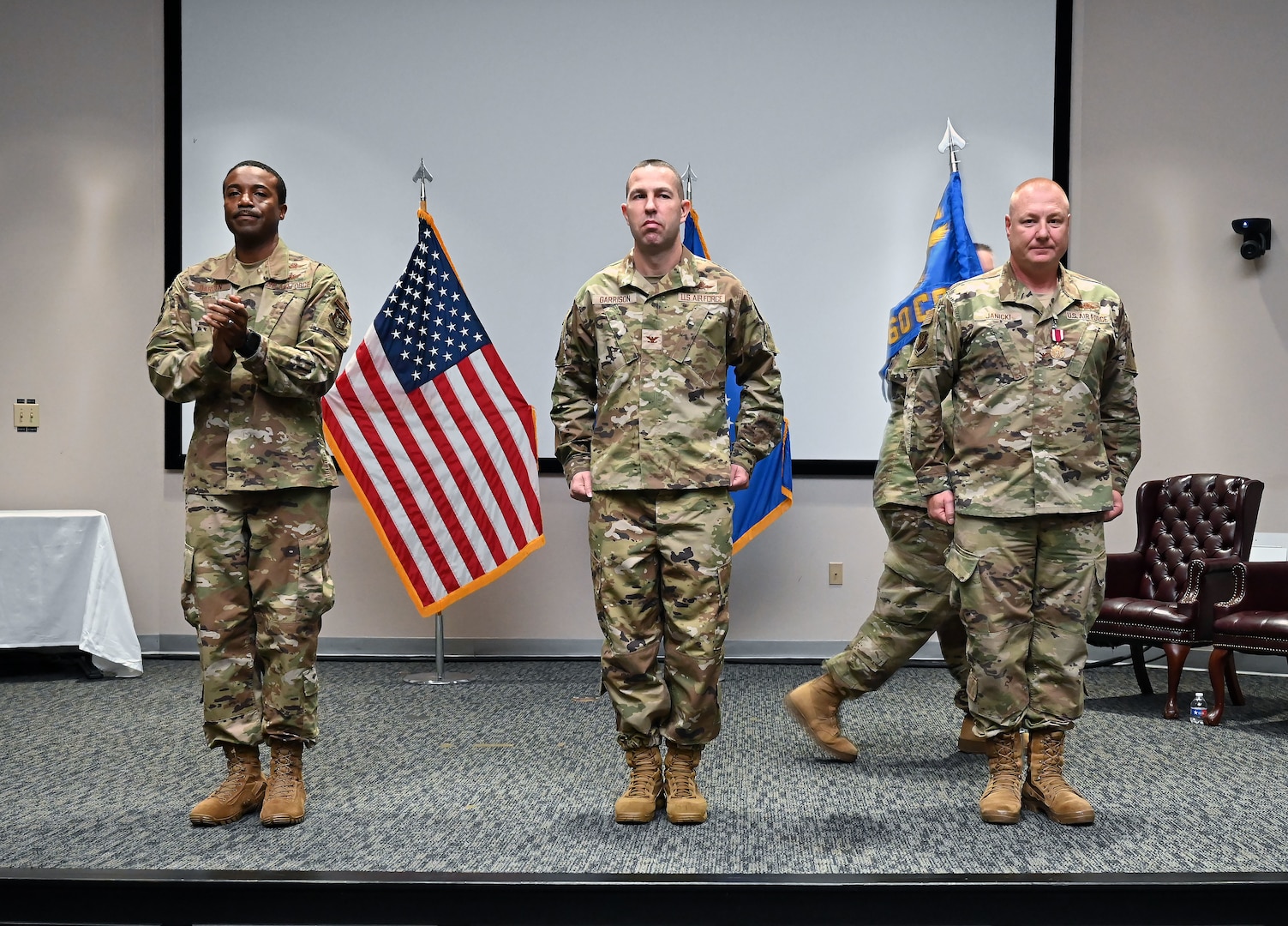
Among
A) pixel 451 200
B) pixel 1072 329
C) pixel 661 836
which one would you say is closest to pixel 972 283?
pixel 1072 329

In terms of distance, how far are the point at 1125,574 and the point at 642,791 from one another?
2.79 m

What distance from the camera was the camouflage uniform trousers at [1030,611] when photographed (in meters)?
2.73

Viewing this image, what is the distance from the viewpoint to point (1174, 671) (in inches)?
162

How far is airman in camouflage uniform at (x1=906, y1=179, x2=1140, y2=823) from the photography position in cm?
271

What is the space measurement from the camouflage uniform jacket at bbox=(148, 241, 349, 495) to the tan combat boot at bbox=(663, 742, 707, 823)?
110 centimetres

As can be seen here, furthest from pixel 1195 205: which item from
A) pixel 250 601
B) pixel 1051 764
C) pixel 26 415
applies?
pixel 26 415

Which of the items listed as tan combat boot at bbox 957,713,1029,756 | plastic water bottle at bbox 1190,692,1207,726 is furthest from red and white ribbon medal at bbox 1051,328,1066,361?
plastic water bottle at bbox 1190,692,1207,726

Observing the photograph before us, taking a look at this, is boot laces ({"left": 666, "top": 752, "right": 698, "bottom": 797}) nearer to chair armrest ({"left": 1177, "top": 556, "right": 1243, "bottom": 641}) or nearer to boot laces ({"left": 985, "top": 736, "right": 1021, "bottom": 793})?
boot laces ({"left": 985, "top": 736, "right": 1021, "bottom": 793})

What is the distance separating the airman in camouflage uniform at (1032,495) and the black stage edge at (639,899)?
1211mm

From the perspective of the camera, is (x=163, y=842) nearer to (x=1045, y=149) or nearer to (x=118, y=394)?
(x=118, y=394)

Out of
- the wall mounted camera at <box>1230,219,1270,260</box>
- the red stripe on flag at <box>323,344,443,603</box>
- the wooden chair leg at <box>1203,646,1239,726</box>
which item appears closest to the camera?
the wooden chair leg at <box>1203,646,1239,726</box>

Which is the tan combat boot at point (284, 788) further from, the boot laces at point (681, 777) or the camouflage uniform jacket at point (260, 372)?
the boot laces at point (681, 777)

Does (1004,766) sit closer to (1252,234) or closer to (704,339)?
(704,339)

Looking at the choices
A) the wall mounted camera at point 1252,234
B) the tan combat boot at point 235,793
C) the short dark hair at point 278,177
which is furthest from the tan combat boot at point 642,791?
the wall mounted camera at point 1252,234
